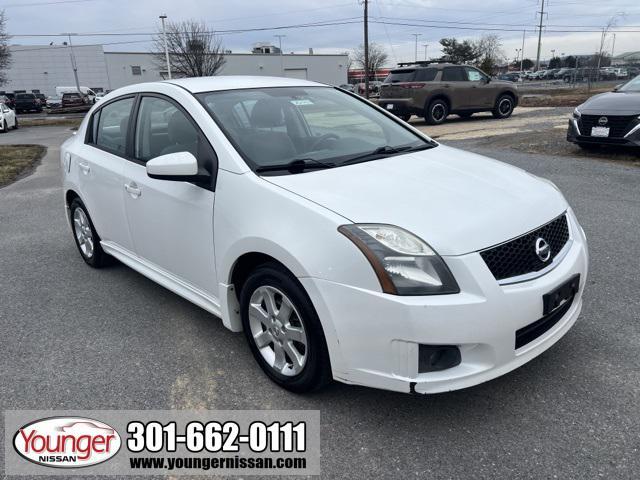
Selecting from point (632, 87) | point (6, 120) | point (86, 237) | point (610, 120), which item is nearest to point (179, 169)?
point (86, 237)

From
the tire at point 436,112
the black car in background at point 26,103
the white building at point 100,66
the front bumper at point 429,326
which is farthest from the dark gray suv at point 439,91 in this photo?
the white building at point 100,66

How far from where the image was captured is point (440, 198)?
267 cm

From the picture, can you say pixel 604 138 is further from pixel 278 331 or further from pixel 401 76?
pixel 401 76

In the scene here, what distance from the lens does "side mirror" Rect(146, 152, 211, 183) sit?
300 cm

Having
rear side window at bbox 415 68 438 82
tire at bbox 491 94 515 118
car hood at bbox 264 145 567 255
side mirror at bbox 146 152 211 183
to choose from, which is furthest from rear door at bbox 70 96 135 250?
tire at bbox 491 94 515 118

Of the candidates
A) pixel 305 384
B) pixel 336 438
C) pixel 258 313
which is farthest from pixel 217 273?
pixel 336 438

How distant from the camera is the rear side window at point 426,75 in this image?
1569 cm

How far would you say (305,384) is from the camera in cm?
274

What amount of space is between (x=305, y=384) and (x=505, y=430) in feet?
3.30

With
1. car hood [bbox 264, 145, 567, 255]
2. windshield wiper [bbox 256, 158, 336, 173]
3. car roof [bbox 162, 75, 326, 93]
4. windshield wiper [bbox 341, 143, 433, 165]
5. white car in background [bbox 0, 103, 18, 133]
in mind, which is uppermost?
car roof [bbox 162, 75, 326, 93]

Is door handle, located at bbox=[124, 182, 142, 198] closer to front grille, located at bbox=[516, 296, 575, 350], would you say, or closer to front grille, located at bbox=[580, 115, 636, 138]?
front grille, located at bbox=[516, 296, 575, 350]

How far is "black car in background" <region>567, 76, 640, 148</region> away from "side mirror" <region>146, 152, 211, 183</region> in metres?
7.81

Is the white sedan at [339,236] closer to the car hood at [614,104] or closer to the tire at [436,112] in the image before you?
the car hood at [614,104]

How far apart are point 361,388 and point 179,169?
161cm
